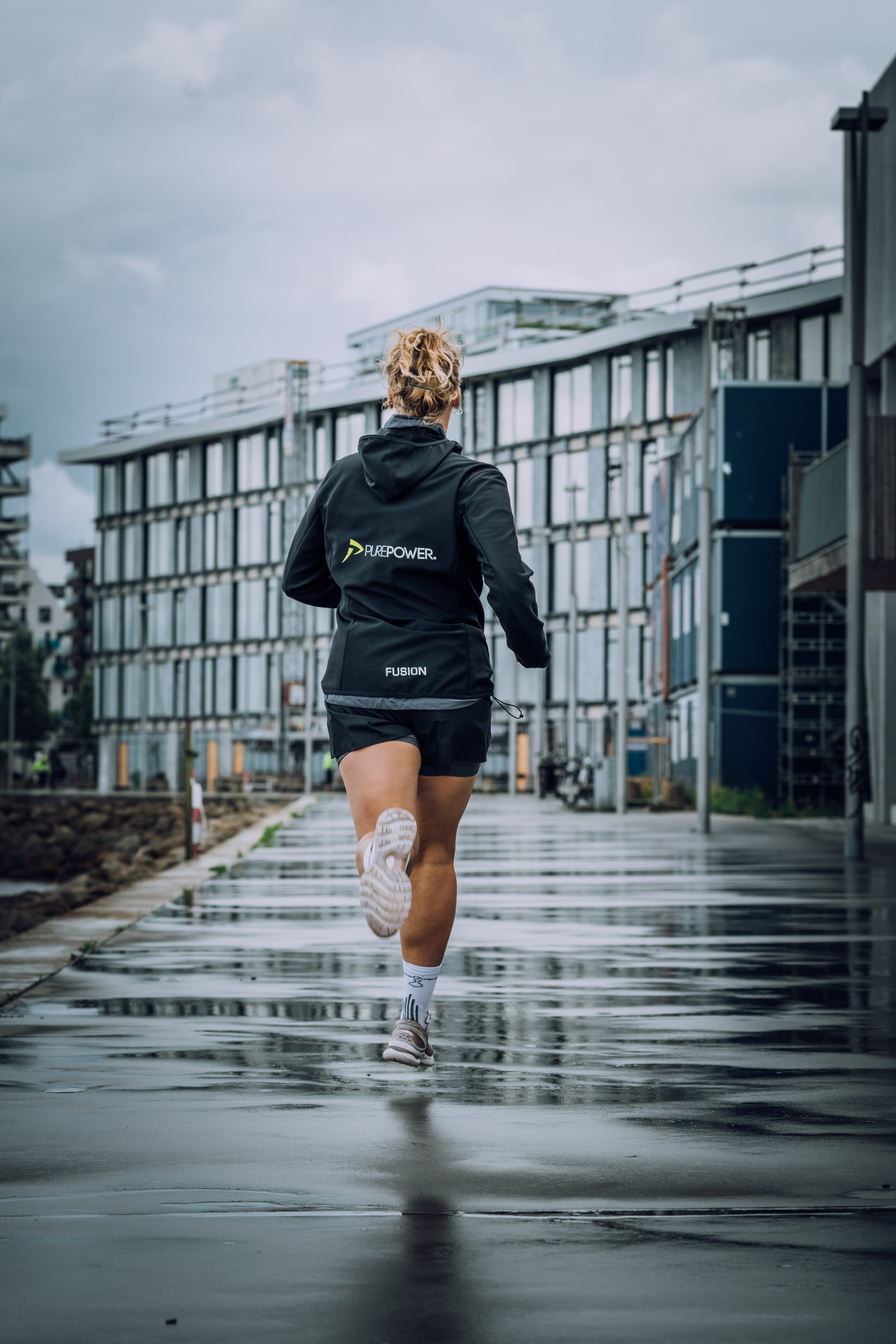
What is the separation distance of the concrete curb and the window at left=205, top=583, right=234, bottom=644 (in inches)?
2968

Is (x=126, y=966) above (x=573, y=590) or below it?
below

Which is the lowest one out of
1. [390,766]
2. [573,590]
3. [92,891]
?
[92,891]

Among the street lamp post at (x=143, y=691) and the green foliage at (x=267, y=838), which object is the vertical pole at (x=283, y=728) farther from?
the green foliage at (x=267, y=838)

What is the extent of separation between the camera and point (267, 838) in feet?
85.2

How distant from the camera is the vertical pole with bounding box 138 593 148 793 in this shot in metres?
89.4

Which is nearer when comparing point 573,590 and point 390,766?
point 390,766

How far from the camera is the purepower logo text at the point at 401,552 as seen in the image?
553cm

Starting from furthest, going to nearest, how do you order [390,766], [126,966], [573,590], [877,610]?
[573,590] < [877,610] < [126,966] < [390,766]

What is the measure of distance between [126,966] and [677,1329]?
6.17 meters

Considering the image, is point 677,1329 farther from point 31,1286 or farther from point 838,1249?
point 31,1286

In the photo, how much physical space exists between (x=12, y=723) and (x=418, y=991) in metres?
108

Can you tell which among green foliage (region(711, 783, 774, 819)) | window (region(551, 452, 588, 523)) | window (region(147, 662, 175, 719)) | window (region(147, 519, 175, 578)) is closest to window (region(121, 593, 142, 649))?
window (region(147, 662, 175, 719))

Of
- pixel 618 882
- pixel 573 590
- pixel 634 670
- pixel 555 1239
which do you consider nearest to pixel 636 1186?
pixel 555 1239

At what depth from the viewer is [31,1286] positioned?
3.34 m
